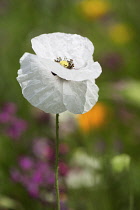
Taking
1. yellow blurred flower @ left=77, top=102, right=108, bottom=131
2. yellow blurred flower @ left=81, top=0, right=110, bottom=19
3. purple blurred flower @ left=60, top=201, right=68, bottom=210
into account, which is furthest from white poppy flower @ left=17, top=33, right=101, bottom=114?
yellow blurred flower @ left=81, top=0, right=110, bottom=19

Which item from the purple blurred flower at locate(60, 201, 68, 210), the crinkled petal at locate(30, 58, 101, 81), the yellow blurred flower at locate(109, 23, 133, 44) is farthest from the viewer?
the yellow blurred flower at locate(109, 23, 133, 44)

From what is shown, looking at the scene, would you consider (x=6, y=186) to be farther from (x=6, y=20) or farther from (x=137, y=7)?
(x=6, y=20)

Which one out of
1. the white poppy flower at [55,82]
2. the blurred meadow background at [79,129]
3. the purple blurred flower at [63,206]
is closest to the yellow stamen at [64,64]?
the white poppy flower at [55,82]

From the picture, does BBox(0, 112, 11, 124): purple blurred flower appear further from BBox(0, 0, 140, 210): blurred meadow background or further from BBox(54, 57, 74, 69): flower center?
BBox(54, 57, 74, 69): flower center

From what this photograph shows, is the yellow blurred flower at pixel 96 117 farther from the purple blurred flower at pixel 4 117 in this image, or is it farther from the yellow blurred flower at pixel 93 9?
the yellow blurred flower at pixel 93 9

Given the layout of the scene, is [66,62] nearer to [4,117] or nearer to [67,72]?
[67,72]

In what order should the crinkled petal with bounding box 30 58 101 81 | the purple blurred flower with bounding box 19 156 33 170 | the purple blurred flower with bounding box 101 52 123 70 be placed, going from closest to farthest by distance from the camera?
1. the crinkled petal with bounding box 30 58 101 81
2. the purple blurred flower with bounding box 19 156 33 170
3. the purple blurred flower with bounding box 101 52 123 70

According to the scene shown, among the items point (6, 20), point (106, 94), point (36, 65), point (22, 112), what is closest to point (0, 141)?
point (22, 112)
